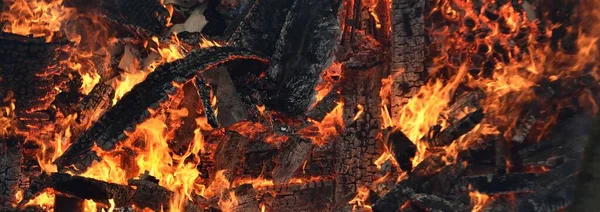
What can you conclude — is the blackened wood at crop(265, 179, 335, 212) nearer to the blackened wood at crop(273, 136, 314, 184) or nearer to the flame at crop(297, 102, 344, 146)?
the blackened wood at crop(273, 136, 314, 184)

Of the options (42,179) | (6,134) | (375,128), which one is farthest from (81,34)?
(375,128)

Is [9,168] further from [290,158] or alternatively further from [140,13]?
[290,158]

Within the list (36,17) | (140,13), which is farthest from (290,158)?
(36,17)

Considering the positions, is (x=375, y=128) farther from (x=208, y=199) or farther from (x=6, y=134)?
(x=6, y=134)

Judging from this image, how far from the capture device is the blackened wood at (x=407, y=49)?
21.1ft

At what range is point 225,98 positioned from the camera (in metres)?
6.06

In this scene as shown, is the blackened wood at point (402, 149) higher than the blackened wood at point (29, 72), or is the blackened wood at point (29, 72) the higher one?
the blackened wood at point (402, 149)

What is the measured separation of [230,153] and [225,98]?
0.78 meters

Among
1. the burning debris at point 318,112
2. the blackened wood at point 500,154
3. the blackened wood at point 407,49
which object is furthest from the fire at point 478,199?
the blackened wood at point 407,49

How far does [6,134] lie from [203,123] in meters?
2.76

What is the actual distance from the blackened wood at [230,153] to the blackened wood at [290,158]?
49cm

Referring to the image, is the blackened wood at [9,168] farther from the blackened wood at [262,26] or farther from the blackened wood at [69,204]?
the blackened wood at [262,26]

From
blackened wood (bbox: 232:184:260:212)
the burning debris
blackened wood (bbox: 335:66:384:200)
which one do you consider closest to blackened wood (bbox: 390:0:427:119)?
the burning debris

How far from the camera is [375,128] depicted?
651cm
